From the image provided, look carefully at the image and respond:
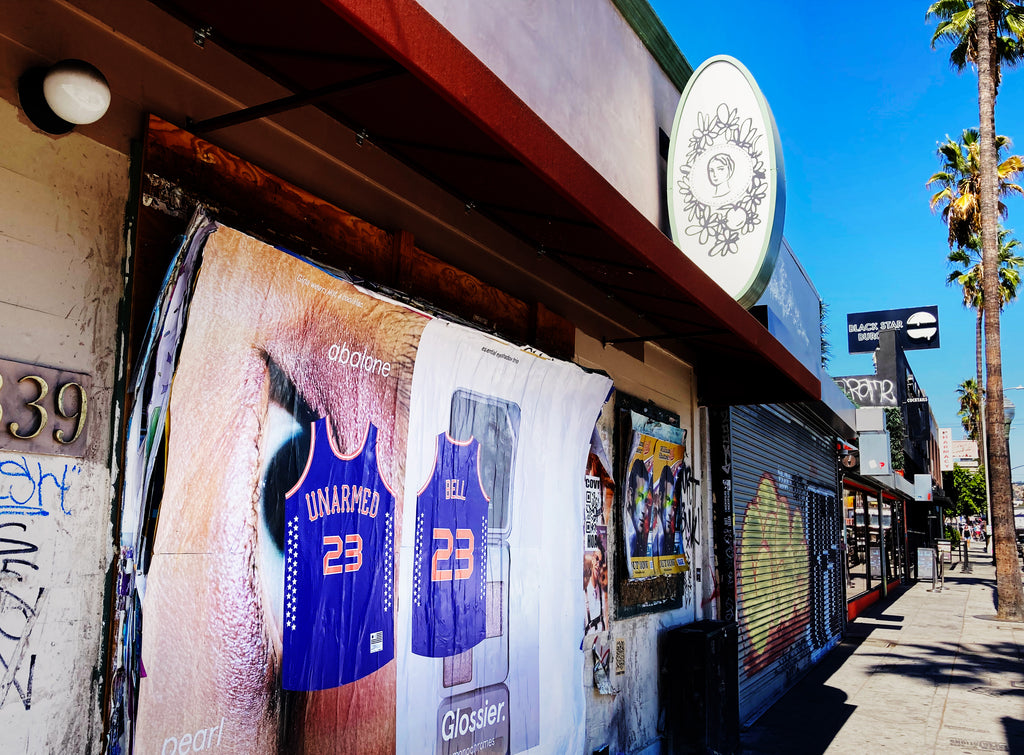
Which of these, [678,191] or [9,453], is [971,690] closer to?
[678,191]

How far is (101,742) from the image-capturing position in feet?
8.09

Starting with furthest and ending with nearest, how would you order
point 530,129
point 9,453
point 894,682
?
1. point 894,682
2. point 530,129
3. point 9,453

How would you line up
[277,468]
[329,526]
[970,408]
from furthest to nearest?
[970,408], [329,526], [277,468]

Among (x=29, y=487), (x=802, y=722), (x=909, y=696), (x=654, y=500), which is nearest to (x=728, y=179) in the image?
(x=654, y=500)

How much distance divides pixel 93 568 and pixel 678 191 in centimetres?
626

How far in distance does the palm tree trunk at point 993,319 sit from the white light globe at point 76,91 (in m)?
18.9

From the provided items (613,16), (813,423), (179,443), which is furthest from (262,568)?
(813,423)

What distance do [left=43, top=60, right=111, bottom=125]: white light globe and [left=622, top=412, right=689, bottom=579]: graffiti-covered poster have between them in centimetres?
484

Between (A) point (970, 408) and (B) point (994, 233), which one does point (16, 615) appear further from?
(A) point (970, 408)

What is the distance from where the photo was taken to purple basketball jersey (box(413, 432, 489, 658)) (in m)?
3.87

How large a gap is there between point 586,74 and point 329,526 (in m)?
4.31

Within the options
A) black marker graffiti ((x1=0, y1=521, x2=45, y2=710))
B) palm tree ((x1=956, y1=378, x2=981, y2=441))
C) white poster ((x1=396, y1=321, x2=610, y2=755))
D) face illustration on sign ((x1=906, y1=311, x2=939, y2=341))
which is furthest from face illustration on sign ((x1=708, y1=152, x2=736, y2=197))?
palm tree ((x1=956, y1=378, x2=981, y2=441))

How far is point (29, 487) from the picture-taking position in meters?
2.31

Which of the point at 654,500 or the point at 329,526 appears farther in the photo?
the point at 654,500
